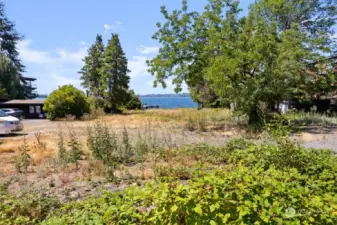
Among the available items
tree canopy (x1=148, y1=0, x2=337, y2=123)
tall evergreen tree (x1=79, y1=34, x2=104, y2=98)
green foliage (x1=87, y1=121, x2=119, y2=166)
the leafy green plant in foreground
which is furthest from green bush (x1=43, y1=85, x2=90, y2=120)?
the leafy green plant in foreground

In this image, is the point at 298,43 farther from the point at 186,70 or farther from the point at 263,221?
the point at 263,221

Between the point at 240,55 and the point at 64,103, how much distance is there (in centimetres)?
1715

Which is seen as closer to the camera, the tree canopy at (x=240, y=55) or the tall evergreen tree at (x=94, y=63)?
the tree canopy at (x=240, y=55)

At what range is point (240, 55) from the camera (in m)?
11.6

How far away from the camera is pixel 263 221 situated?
1625 millimetres

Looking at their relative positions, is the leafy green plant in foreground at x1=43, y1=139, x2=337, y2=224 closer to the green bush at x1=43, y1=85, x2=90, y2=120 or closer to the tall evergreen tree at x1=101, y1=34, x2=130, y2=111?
the green bush at x1=43, y1=85, x2=90, y2=120

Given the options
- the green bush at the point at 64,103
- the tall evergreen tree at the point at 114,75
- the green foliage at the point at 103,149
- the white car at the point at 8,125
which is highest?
the tall evergreen tree at the point at 114,75

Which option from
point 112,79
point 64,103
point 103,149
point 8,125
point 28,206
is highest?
point 112,79

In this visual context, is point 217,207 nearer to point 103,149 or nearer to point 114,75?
point 103,149

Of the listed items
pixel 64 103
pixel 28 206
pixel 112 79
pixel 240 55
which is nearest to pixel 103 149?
pixel 28 206

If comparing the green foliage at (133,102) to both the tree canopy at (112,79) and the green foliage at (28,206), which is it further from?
the green foliage at (28,206)

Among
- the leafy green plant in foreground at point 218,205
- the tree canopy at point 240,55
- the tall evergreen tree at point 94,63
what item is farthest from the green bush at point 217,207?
the tall evergreen tree at point 94,63

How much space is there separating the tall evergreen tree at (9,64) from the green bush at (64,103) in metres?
10.7

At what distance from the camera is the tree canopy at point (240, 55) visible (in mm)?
11734
